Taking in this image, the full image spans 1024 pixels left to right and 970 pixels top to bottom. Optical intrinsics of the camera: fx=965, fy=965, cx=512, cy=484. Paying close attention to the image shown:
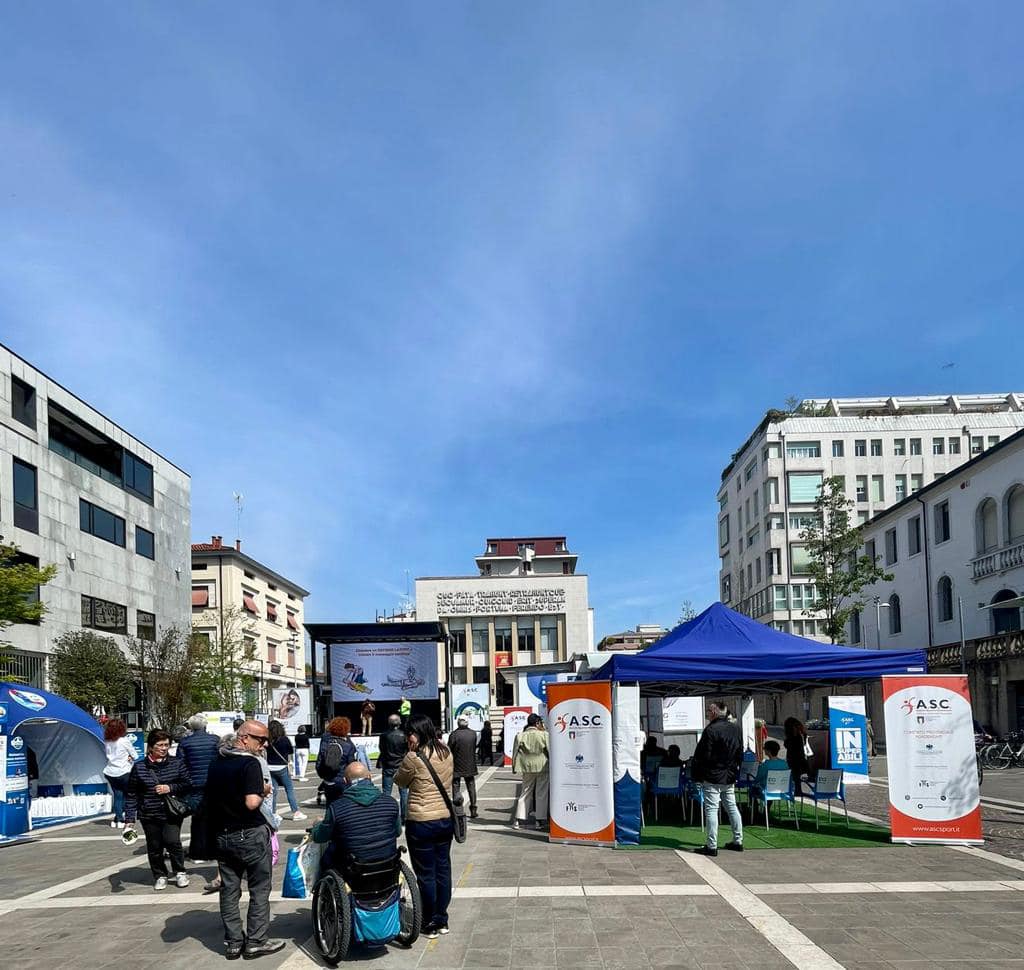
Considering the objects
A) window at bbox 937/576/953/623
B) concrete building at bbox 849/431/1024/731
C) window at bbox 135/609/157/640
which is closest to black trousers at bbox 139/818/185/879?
concrete building at bbox 849/431/1024/731

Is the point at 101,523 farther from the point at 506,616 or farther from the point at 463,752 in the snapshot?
the point at 506,616

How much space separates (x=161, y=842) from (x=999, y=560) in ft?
107

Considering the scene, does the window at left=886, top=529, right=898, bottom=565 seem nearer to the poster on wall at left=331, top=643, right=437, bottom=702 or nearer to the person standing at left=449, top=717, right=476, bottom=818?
the poster on wall at left=331, top=643, right=437, bottom=702

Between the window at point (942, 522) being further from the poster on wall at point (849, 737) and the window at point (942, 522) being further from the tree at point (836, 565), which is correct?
the poster on wall at point (849, 737)

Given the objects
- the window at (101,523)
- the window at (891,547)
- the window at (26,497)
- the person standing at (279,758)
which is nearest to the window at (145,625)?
the window at (101,523)

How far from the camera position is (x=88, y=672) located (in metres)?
28.3

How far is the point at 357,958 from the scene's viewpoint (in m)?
6.93

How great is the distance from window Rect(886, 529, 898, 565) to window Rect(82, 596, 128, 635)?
112 feet

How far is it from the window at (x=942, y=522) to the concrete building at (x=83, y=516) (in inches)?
1279

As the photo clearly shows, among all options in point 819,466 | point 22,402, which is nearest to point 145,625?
point 22,402

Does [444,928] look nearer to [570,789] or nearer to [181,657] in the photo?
[570,789]

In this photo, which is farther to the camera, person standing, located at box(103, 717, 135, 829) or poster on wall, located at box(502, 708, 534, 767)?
poster on wall, located at box(502, 708, 534, 767)

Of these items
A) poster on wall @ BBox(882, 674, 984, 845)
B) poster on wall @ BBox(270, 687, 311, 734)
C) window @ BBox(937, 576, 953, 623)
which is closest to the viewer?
poster on wall @ BBox(882, 674, 984, 845)

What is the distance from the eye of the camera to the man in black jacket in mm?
10922
